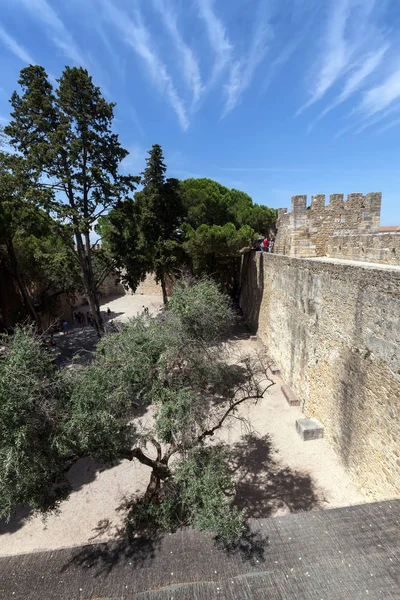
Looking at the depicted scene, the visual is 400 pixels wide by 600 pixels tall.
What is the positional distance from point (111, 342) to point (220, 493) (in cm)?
328

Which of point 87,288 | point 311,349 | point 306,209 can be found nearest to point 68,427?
point 311,349

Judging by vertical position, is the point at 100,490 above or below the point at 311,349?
below

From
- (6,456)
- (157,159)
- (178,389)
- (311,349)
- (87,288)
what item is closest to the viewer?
(6,456)

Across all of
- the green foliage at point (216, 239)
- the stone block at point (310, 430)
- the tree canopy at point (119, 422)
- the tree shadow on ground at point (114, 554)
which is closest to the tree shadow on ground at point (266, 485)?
the stone block at point (310, 430)

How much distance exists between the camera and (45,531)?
589 centimetres

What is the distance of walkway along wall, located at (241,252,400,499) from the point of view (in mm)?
4820

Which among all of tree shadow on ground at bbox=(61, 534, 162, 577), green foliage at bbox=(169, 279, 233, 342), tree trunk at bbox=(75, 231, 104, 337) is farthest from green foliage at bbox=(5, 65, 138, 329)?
tree shadow on ground at bbox=(61, 534, 162, 577)

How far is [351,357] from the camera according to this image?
6000 mm

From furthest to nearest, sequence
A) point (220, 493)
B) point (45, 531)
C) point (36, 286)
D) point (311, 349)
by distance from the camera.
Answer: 1. point (36, 286)
2. point (311, 349)
3. point (45, 531)
4. point (220, 493)

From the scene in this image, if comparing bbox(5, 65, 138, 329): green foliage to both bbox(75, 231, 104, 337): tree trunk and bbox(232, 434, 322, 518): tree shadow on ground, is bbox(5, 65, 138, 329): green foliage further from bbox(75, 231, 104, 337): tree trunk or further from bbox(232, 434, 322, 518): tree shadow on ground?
bbox(232, 434, 322, 518): tree shadow on ground

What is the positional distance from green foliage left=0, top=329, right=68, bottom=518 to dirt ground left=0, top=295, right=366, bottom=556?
164 centimetres

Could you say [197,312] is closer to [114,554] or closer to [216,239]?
[114,554]

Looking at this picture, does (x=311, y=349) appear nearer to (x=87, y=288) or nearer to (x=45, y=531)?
(x=45, y=531)

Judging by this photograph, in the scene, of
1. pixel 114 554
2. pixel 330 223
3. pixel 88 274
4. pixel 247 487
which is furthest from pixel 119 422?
pixel 88 274
